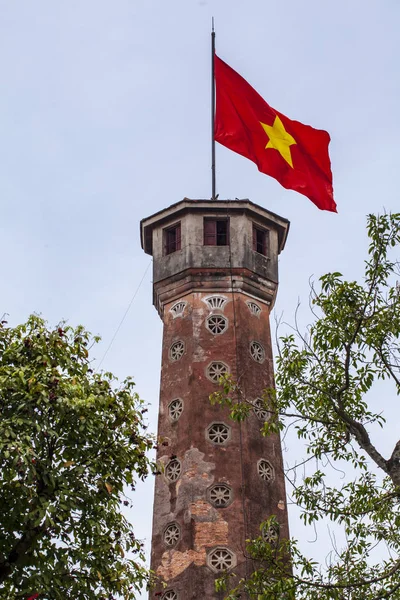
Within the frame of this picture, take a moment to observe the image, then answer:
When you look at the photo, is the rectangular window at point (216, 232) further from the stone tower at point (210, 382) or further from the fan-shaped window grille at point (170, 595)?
the fan-shaped window grille at point (170, 595)

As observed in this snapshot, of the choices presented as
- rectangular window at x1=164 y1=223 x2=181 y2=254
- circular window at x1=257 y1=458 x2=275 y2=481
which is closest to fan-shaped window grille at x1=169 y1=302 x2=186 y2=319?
rectangular window at x1=164 y1=223 x2=181 y2=254

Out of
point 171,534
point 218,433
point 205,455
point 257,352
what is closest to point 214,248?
point 257,352

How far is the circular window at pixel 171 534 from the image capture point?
91.2 ft

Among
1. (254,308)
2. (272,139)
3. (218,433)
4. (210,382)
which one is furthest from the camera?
(254,308)


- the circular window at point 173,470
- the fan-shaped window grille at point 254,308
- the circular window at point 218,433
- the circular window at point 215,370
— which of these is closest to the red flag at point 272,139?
the circular window at point 215,370

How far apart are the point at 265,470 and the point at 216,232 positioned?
8068 mm

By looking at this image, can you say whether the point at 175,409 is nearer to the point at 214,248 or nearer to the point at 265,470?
the point at 265,470

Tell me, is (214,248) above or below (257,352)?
above

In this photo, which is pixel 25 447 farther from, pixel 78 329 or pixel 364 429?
pixel 364 429

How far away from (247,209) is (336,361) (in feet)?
55.6

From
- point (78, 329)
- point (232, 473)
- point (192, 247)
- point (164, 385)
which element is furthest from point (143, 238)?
point (78, 329)

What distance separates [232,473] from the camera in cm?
2852

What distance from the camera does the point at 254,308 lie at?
32.1 meters

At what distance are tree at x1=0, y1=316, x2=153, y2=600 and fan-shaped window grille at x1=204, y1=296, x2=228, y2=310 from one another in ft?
45.7
